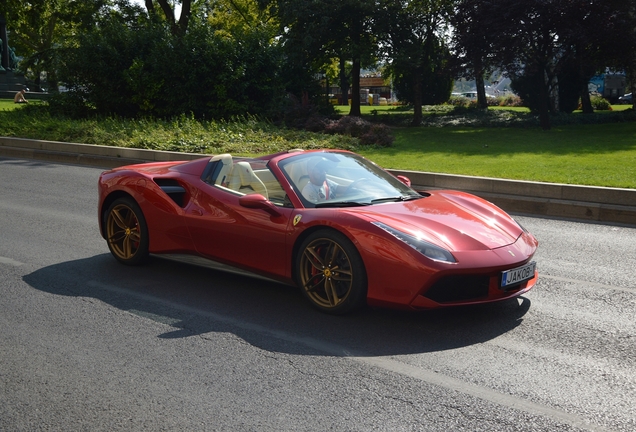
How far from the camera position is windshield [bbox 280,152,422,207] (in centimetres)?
617

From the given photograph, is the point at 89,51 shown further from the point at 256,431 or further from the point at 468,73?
the point at 256,431

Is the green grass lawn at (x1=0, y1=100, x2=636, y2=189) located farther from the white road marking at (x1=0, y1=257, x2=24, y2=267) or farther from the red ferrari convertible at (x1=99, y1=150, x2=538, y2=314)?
the white road marking at (x1=0, y1=257, x2=24, y2=267)

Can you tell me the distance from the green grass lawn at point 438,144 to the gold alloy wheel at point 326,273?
747cm

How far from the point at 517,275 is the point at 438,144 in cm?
1586

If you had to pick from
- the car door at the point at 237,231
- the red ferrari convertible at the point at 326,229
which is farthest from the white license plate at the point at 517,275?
the car door at the point at 237,231

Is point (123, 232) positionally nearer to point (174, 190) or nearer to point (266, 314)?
point (174, 190)

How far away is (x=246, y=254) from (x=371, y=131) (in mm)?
14339

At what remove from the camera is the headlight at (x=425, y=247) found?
525cm

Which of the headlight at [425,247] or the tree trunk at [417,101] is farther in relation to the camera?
the tree trunk at [417,101]

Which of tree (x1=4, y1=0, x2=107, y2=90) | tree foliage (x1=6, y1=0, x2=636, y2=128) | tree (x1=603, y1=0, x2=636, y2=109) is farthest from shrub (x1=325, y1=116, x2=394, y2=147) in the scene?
tree (x1=4, y1=0, x2=107, y2=90)

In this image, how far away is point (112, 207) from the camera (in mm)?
7391

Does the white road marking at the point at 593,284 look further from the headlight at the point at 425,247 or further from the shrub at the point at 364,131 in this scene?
the shrub at the point at 364,131

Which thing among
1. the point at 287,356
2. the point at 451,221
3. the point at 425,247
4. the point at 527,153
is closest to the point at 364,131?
the point at 527,153

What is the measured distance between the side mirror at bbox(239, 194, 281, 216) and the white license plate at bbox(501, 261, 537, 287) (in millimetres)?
Result: 1819
